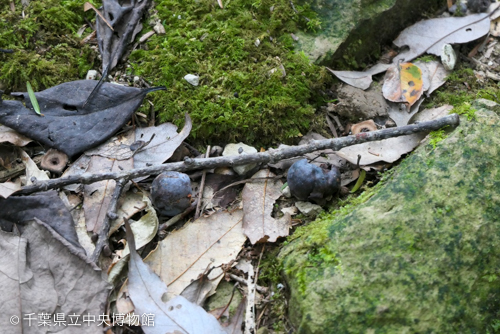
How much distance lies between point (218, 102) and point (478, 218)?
1.57m

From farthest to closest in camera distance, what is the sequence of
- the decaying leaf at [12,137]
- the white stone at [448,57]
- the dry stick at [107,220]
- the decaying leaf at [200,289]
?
1. the white stone at [448,57]
2. the decaying leaf at [12,137]
3. the dry stick at [107,220]
4. the decaying leaf at [200,289]

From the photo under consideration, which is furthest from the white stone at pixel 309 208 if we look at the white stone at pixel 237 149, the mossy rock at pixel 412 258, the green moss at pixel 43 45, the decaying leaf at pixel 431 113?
the green moss at pixel 43 45

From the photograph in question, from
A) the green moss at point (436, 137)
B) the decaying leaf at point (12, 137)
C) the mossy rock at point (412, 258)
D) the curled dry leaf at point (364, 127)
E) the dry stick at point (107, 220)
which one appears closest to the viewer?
the mossy rock at point (412, 258)

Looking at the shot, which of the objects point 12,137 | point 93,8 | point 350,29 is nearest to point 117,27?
point 93,8

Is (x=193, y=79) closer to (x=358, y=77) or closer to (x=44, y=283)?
(x=358, y=77)

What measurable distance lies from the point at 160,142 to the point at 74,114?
55cm

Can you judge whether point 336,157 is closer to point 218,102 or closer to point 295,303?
point 218,102

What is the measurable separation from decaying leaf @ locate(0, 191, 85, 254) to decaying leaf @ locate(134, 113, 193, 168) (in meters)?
0.49

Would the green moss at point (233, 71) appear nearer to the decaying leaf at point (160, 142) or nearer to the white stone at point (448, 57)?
the decaying leaf at point (160, 142)

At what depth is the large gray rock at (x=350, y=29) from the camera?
3082 millimetres

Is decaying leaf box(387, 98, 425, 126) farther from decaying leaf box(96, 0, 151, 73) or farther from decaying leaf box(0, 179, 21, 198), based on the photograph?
decaying leaf box(0, 179, 21, 198)

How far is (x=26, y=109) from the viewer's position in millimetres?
2674

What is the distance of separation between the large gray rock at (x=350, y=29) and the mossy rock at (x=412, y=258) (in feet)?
4.12

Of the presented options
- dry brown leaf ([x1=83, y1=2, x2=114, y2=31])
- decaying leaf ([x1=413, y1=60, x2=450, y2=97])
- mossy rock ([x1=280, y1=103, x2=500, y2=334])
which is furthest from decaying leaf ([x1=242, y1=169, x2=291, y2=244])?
dry brown leaf ([x1=83, y1=2, x2=114, y2=31])
